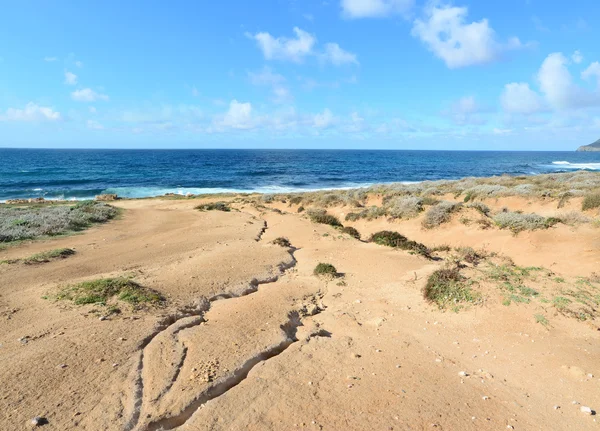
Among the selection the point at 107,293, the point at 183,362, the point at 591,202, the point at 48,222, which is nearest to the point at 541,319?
the point at 183,362

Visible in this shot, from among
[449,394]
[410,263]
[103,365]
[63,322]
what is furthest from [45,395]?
[410,263]

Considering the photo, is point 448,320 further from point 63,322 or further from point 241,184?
point 241,184

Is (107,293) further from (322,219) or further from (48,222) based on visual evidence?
(322,219)

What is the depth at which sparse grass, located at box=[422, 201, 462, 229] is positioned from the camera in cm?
1734

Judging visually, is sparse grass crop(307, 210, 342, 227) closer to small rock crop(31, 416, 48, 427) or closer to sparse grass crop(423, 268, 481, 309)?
sparse grass crop(423, 268, 481, 309)

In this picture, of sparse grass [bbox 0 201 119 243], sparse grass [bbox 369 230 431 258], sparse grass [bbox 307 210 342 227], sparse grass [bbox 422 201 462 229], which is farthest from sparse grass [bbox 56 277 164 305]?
sparse grass [bbox 422 201 462 229]

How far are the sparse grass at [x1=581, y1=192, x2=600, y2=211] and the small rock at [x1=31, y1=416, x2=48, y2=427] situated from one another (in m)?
21.6

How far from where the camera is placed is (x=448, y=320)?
7762 mm

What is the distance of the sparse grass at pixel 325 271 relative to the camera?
10.6 m

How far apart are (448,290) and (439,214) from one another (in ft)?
31.1

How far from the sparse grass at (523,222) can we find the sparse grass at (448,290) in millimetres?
7048

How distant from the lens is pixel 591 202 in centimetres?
1684

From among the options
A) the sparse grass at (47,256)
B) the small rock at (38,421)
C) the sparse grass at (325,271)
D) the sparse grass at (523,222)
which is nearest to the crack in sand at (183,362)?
the small rock at (38,421)

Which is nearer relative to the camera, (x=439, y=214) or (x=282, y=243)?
(x=282, y=243)
